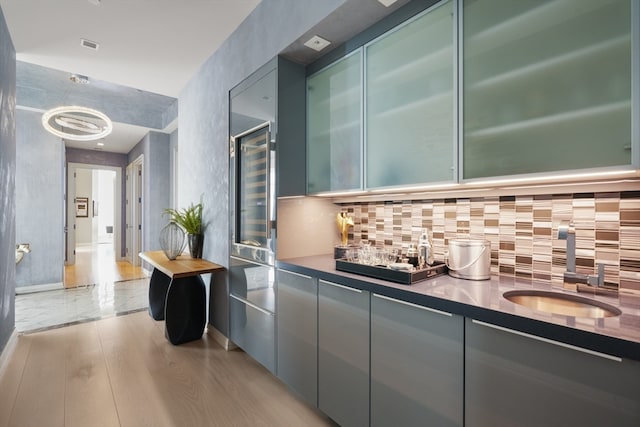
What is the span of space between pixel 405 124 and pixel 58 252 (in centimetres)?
613

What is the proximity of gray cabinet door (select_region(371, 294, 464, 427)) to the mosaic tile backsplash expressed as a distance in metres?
0.67

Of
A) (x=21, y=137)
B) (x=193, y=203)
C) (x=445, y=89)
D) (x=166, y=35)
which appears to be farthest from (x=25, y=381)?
(x=21, y=137)

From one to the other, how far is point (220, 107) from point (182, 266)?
1.58 m

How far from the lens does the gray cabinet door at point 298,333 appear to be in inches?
73.0

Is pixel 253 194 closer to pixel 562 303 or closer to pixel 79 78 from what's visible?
pixel 562 303

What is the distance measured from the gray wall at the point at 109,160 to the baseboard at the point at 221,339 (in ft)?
19.9

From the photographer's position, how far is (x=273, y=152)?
2.21m

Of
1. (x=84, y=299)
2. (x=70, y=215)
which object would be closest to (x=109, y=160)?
(x=70, y=215)

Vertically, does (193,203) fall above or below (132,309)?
above

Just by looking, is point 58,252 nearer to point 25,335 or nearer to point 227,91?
point 25,335

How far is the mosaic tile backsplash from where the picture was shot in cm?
129

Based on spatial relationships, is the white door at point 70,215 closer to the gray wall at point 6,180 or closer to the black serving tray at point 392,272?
the gray wall at point 6,180

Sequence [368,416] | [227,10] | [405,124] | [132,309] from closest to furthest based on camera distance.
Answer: [368,416], [405,124], [227,10], [132,309]

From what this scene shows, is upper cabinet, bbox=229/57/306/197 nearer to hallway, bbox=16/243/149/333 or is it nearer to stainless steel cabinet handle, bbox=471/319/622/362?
stainless steel cabinet handle, bbox=471/319/622/362
